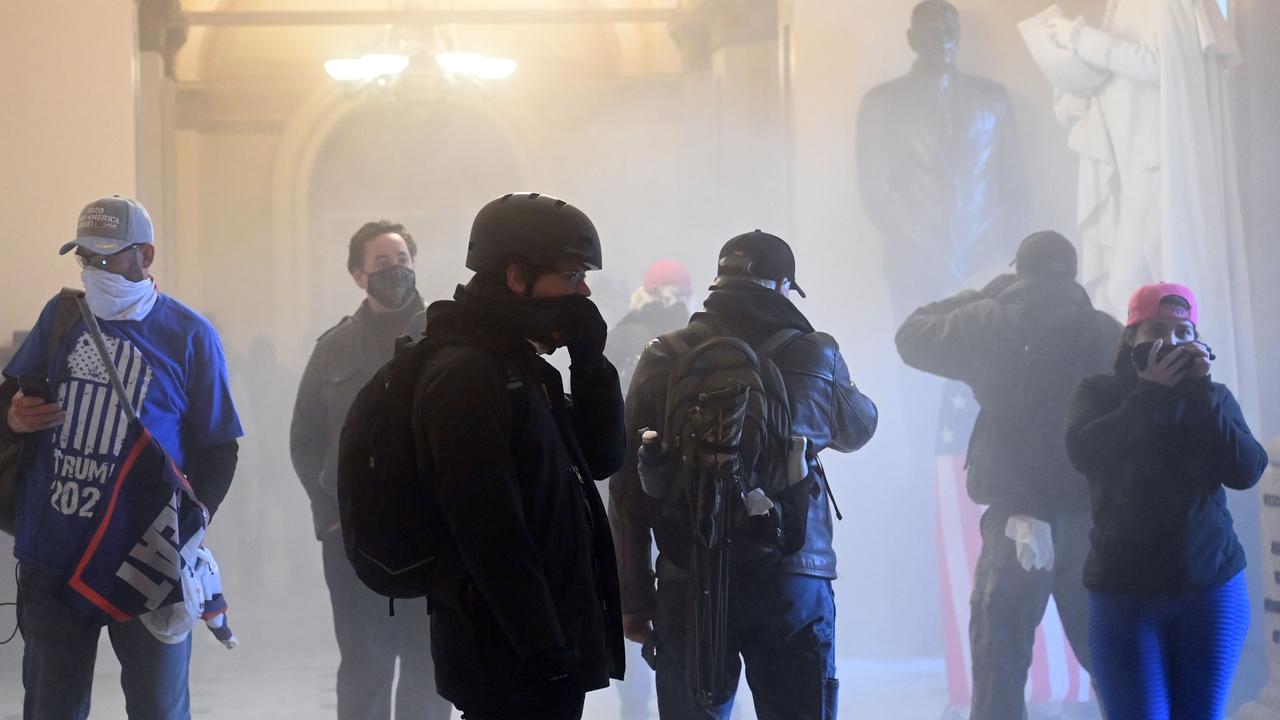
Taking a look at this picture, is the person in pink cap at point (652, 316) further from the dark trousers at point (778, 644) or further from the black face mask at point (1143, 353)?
the dark trousers at point (778, 644)

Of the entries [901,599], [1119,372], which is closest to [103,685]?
[901,599]

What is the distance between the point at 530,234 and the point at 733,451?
3.18ft

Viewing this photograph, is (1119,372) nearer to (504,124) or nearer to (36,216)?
(36,216)

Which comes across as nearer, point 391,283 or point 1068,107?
point 391,283

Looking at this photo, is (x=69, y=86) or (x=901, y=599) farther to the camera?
(x=901, y=599)

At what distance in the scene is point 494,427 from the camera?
2.03 metres

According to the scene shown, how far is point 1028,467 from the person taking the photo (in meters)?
4.64

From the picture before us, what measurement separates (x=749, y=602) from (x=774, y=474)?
288 mm

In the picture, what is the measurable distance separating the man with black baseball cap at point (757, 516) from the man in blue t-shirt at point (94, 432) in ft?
3.48

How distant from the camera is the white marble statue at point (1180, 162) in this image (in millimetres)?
5691

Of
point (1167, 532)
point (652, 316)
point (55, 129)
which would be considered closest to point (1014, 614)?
point (1167, 532)

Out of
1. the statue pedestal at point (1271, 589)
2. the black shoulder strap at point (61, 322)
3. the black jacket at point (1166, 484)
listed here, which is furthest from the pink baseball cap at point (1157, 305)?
the black shoulder strap at point (61, 322)

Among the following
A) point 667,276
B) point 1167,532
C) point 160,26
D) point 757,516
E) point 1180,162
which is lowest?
point 1167,532

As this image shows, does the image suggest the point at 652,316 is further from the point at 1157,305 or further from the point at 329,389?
the point at 1157,305
